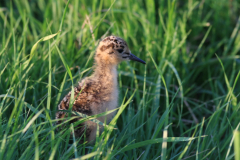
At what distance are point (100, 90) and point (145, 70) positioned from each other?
0.49m

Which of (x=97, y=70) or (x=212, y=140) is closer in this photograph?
(x=212, y=140)

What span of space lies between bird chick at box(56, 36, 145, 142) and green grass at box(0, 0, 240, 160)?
118mm

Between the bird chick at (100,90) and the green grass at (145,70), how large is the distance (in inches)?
4.6

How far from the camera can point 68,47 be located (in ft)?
12.3

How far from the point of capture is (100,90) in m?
2.75

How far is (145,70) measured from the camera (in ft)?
9.54

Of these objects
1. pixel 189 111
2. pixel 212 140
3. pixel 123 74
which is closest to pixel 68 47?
pixel 123 74

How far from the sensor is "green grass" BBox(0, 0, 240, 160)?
271 cm

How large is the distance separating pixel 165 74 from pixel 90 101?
4.52 feet

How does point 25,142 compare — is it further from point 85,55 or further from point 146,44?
point 146,44

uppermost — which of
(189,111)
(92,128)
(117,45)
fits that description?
(117,45)

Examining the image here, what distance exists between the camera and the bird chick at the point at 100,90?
268 cm

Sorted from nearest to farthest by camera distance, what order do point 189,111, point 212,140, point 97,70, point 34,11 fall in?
point 212,140 → point 97,70 → point 189,111 → point 34,11

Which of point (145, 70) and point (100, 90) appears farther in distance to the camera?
point (145, 70)
